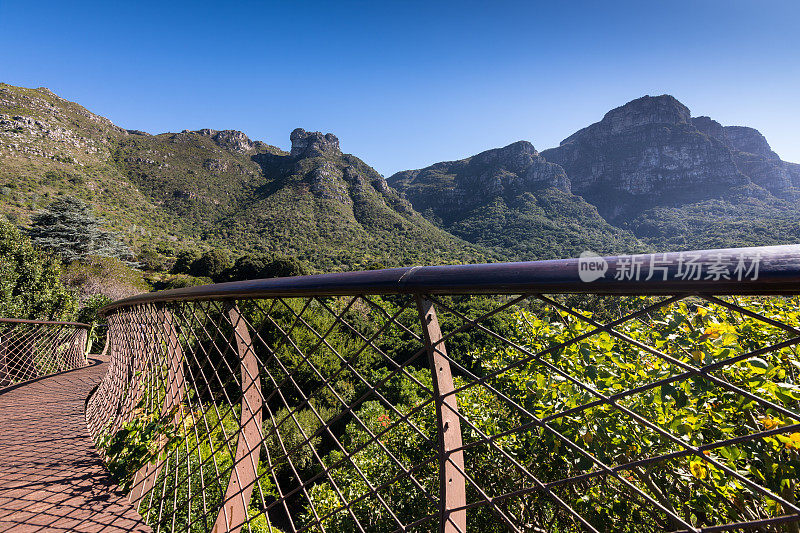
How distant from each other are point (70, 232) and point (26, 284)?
2095cm

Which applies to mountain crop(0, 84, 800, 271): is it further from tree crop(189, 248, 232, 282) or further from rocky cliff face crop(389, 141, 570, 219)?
tree crop(189, 248, 232, 282)

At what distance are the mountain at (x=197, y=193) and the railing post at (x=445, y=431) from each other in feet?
130

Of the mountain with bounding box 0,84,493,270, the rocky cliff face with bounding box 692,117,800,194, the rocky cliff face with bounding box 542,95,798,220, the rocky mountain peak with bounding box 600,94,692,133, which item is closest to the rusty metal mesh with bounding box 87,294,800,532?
the mountain with bounding box 0,84,493,270

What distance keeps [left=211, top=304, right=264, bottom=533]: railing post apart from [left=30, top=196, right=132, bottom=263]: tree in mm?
33779

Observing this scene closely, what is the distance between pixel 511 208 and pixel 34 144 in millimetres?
77598

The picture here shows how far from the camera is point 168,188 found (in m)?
50.0

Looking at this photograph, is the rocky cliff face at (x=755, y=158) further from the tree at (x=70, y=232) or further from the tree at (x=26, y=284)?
the tree at (x=70, y=232)

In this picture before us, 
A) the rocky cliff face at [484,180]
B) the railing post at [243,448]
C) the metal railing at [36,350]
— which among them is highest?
the rocky cliff face at [484,180]

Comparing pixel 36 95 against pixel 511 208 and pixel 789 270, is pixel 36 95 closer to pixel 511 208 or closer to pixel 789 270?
pixel 789 270

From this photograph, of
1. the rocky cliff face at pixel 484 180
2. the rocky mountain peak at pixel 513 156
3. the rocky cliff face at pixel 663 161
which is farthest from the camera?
the rocky mountain peak at pixel 513 156

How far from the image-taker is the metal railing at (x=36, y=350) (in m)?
4.34

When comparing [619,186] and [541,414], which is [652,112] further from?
[541,414]

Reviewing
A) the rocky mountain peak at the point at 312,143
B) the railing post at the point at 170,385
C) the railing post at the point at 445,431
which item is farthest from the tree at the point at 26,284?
the rocky mountain peak at the point at 312,143

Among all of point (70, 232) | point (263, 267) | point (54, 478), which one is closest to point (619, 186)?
point (263, 267)
